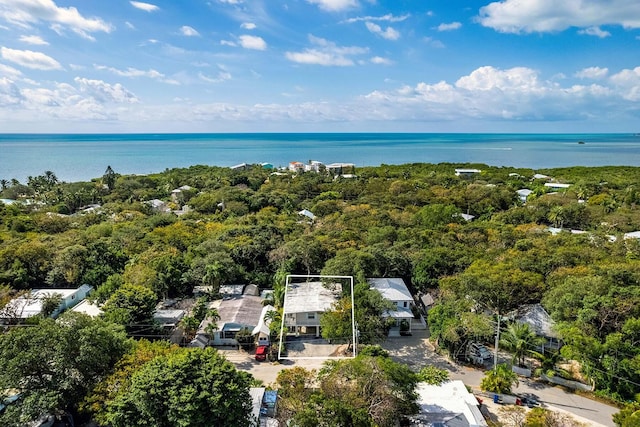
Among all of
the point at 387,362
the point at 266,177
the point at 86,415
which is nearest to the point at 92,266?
the point at 86,415

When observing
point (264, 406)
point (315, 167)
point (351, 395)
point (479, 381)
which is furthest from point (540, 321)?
point (315, 167)

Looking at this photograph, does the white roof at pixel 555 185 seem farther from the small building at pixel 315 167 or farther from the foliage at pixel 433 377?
the foliage at pixel 433 377

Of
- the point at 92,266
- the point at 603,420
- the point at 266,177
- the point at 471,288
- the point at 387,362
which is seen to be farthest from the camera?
the point at 266,177

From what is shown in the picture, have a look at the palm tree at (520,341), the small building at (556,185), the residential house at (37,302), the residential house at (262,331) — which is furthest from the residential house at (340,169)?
the palm tree at (520,341)

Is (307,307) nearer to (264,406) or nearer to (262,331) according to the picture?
(262,331)

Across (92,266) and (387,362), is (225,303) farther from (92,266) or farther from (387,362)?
(387,362)

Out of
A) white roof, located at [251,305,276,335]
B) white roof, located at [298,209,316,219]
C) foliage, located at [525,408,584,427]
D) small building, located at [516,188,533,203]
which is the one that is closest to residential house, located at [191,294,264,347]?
white roof, located at [251,305,276,335]
